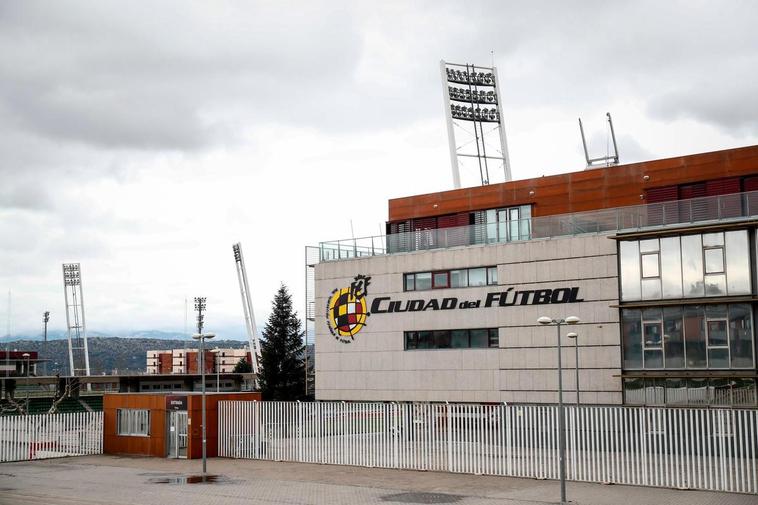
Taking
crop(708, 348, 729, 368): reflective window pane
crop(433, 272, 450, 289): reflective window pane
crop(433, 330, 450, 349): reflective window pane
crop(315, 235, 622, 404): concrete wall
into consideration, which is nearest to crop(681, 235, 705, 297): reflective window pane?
crop(708, 348, 729, 368): reflective window pane

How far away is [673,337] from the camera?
3850 centimetres

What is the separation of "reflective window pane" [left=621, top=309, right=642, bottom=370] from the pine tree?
47026 mm

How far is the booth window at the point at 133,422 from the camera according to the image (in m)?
41.3

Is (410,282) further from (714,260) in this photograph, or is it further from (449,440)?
(714,260)

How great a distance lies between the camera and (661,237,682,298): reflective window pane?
38500mm

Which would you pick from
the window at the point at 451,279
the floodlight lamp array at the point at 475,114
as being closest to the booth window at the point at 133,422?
the window at the point at 451,279

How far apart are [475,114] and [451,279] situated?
63.1ft

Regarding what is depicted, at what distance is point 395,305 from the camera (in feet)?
161

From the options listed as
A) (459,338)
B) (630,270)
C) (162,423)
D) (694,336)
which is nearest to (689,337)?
(694,336)

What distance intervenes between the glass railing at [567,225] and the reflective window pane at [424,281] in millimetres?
1469

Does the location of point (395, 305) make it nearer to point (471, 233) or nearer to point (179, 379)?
point (471, 233)

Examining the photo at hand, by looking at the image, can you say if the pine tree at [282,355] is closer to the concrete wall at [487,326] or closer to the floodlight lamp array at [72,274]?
the concrete wall at [487,326]

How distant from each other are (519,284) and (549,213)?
4898mm

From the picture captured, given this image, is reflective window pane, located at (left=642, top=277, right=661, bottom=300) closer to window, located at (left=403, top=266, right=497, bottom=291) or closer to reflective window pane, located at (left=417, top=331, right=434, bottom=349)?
window, located at (left=403, top=266, right=497, bottom=291)
